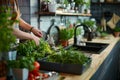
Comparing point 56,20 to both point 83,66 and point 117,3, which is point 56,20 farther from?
point 117,3

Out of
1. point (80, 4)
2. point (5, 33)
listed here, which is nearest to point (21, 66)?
point (5, 33)

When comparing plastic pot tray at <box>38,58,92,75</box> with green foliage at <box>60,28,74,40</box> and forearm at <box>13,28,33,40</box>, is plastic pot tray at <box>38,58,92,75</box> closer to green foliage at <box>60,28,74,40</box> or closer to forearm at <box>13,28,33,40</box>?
A: forearm at <box>13,28,33,40</box>

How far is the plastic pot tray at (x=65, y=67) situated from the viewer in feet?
6.02

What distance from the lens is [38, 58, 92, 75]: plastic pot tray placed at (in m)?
1.83

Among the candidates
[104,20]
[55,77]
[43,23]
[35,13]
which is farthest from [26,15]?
[104,20]

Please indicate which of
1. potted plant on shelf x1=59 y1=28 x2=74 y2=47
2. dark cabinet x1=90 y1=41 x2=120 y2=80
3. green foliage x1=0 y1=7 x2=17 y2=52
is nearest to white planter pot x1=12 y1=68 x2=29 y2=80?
green foliage x1=0 y1=7 x2=17 y2=52

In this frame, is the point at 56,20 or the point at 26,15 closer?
the point at 26,15

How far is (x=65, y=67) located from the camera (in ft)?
6.19

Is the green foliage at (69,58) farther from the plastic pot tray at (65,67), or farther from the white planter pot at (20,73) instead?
the white planter pot at (20,73)

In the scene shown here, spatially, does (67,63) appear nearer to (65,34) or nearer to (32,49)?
(32,49)

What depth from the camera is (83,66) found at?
6.03 feet

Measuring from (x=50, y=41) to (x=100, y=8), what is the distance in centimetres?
311

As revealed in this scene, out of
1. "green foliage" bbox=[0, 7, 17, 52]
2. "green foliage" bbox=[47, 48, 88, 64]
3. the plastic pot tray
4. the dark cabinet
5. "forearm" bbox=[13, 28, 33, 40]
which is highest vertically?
"green foliage" bbox=[0, 7, 17, 52]

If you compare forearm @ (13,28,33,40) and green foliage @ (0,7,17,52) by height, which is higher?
green foliage @ (0,7,17,52)
